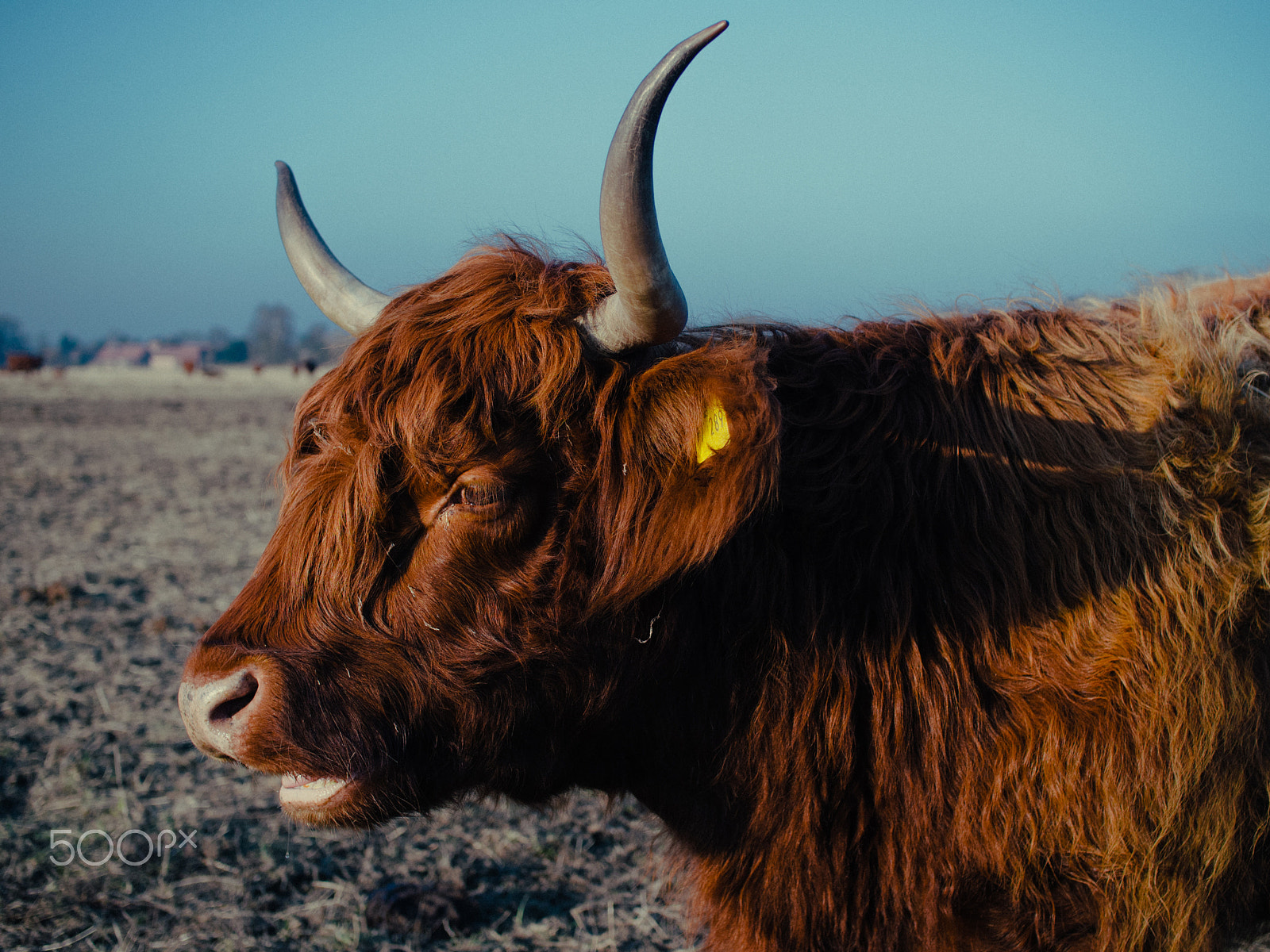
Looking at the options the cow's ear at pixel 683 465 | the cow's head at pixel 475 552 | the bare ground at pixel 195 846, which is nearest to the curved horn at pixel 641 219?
the cow's head at pixel 475 552

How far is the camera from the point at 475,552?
198cm

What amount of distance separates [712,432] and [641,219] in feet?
1.61

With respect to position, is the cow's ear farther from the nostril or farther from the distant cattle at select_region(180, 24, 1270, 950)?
the nostril

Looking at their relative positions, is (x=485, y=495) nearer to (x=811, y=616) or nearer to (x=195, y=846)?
(x=811, y=616)

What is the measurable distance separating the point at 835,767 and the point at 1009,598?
61 cm

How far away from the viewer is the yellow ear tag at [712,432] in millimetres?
1919

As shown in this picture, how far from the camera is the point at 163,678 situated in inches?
211

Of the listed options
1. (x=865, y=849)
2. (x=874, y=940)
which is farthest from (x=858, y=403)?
(x=874, y=940)

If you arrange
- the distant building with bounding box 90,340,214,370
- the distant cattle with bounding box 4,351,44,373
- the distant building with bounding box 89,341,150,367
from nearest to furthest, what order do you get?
the distant cattle with bounding box 4,351,44,373
the distant building with bounding box 90,340,214,370
the distant building with bounding box 89,341,150,367

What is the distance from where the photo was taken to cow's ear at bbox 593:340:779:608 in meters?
1.85

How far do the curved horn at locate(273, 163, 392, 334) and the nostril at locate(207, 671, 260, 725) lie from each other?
1.10 meters

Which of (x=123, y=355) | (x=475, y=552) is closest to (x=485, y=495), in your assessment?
(x=475, y=552)

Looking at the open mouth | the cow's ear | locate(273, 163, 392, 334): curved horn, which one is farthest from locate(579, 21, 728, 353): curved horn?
the open mouth

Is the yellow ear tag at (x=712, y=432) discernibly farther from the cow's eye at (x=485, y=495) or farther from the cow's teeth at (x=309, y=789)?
the cow's teeth at (x=309, y=789)
